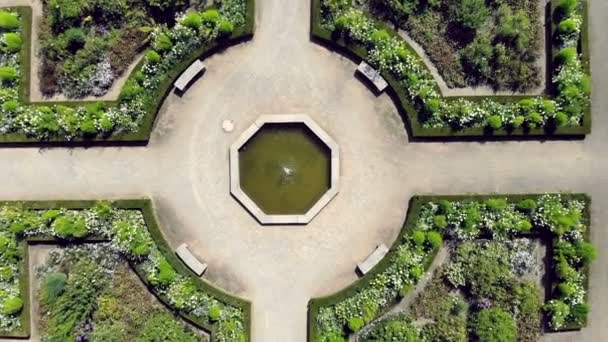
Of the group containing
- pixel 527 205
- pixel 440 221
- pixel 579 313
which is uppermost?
pixel 527 205

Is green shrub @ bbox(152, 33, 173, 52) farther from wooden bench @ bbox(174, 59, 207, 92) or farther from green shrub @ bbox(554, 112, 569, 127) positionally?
green shrub @ bbox(554, 112, 569, 127)

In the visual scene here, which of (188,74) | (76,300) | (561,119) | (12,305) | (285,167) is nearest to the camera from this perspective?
(561,119)

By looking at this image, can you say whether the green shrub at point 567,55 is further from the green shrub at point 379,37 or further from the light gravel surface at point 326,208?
the green shrub at point 379,37

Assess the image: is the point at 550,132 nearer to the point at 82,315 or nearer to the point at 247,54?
the point at 247,54

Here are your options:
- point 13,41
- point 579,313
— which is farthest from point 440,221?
point 13,41

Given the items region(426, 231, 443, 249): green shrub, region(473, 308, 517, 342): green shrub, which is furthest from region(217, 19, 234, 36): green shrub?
region(473, 308, 517, 342): green shrub

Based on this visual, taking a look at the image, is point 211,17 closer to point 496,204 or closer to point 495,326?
point 496,204

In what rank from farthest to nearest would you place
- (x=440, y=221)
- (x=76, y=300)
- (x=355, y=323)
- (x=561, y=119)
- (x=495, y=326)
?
(x=76, y=300)
(x=355, y=323)
(x=440, y=221)
(x=561, y=119)
(x=495, y=326)
